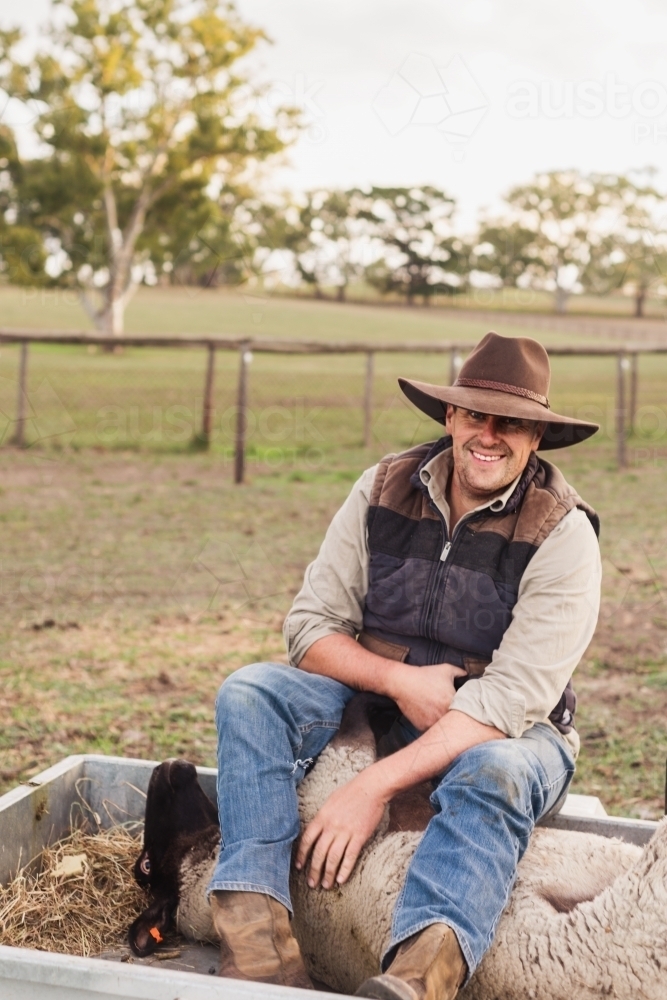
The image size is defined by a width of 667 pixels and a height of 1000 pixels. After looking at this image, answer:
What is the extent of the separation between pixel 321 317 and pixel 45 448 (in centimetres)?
2638

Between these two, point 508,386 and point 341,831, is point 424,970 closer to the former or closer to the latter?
point 341,831

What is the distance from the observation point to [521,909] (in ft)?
7.72

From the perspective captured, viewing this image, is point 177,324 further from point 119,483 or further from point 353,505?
point 353,505

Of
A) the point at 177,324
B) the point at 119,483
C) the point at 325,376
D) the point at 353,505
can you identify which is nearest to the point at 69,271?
the point at 177,324

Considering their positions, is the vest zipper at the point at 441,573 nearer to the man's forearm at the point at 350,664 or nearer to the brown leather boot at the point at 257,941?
the man's forearm at the point at 350,664

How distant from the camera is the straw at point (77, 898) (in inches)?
108

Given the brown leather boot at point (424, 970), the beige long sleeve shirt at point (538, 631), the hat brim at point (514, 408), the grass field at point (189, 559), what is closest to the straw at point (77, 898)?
the beige long sleeve shirt at point (538, 631)

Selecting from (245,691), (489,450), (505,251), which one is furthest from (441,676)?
(505,251)

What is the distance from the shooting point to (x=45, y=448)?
13.0 m

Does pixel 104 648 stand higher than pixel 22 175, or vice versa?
pixel 22 175

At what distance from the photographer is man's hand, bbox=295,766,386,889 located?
2.51m

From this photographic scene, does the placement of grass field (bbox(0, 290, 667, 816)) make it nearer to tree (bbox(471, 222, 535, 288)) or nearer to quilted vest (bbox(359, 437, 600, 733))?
quilted vest (bbox(359, 437, 600, 733))

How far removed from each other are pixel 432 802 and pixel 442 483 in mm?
956

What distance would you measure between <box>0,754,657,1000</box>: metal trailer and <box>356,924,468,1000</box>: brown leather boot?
0.21 metres
